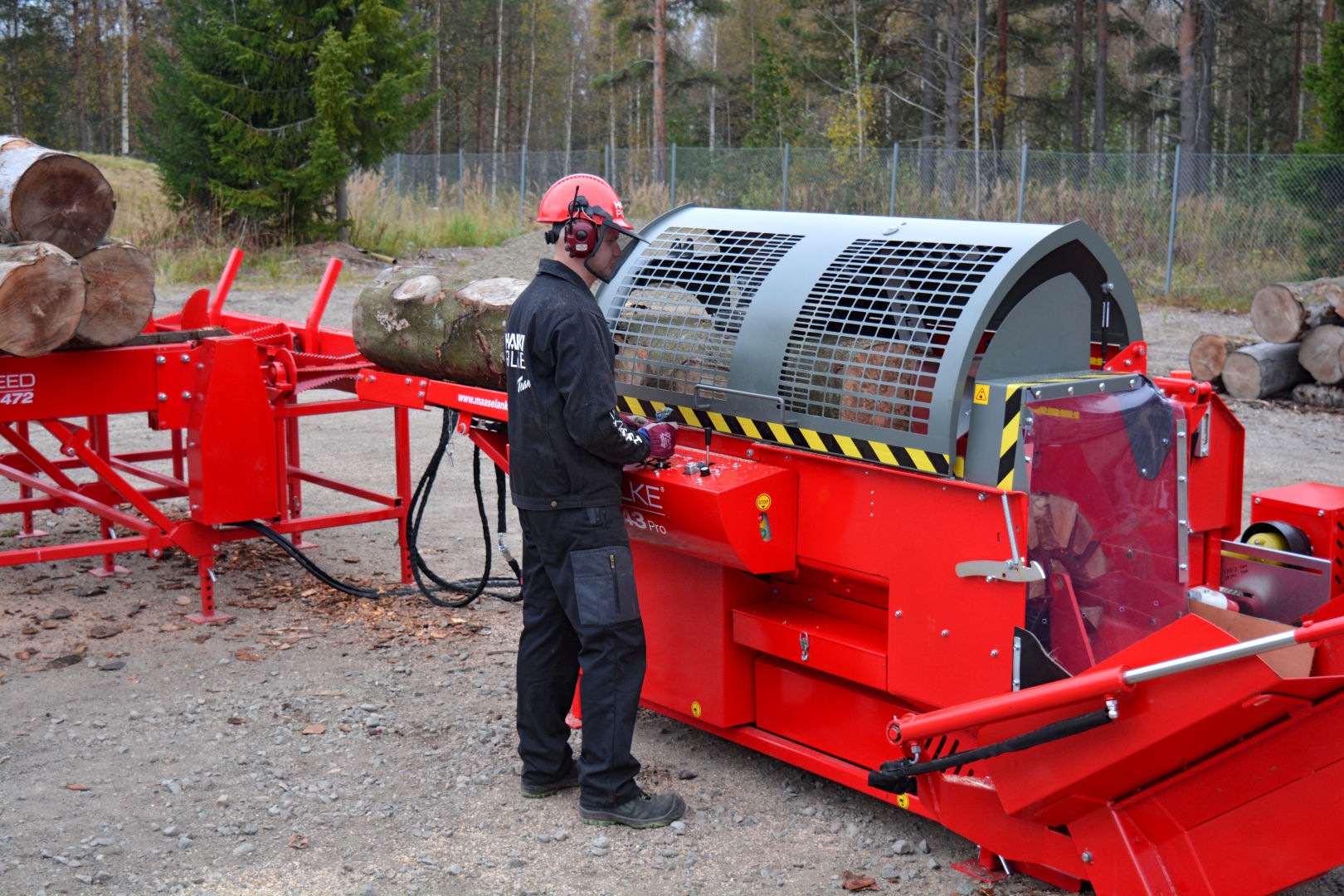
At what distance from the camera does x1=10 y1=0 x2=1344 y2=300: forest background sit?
66.5 ft

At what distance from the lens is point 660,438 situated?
12.8 ft

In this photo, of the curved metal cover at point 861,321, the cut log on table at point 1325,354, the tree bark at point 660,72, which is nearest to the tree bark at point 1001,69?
the tree bark at point 660,72

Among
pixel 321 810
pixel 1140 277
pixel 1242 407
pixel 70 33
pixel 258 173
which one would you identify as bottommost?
pixel 321 810

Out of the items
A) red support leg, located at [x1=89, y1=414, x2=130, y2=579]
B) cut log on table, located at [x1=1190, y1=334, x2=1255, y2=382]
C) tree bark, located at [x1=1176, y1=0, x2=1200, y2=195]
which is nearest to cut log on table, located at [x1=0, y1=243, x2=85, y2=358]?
red support leg, located at [x1=89, y1=414, x2=130, y2=579]

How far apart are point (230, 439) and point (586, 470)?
2.82m

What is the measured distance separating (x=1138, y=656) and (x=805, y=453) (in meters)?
1.23

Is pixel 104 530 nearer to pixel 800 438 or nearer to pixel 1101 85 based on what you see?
pixel 800 438

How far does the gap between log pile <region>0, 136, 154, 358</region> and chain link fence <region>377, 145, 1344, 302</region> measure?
1271cm

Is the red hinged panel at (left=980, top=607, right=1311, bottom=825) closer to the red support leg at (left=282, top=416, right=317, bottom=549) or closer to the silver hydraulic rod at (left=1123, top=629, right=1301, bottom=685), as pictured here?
the silver hydraulic rod at (left=1123, top=629, right=1301, bottom=685)

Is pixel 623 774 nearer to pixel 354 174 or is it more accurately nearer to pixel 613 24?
pixel 354 174

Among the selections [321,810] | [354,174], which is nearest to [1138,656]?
[321,810]

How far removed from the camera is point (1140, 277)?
18.2 meters

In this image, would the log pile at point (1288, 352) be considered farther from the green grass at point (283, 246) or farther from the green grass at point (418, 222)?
the green grass at point (418, 222)

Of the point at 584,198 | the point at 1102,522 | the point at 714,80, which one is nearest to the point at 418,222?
the point at 714,80
